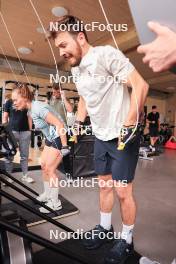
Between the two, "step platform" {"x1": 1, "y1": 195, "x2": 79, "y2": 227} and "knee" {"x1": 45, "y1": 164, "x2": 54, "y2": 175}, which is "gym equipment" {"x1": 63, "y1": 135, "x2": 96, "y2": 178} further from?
"knee" {"x1": 45, "y1": 164, "x2": 54, "y2": 175}

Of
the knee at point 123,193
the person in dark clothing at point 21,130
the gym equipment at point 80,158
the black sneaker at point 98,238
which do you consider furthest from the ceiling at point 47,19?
the black sneaker at point 98,238

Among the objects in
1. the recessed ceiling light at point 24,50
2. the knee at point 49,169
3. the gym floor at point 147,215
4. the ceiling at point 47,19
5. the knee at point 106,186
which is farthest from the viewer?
the recessed ceiling light at point 24,50

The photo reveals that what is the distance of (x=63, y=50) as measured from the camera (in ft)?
4.76

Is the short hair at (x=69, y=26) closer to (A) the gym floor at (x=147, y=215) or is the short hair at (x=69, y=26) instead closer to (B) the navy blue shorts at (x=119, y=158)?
(B) the navy blue shorts at (x=119, y=158)

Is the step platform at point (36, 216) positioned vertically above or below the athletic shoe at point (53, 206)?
below

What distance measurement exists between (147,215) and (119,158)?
1.17 meters

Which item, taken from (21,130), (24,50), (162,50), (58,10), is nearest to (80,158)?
(21,130)

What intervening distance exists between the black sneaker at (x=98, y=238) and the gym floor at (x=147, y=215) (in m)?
0.22

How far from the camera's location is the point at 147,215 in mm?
2322

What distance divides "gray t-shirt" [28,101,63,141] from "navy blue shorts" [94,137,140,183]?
0.75 m

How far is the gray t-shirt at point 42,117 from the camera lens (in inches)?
85.4

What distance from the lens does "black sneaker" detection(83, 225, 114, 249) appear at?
172 cm

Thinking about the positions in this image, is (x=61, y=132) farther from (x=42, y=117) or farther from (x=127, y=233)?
(x=127, y=233)

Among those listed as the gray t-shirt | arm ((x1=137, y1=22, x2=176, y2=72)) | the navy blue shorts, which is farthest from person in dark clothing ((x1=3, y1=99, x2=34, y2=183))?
arm ((x1=137, y1=22, x2=176, y2=72))
